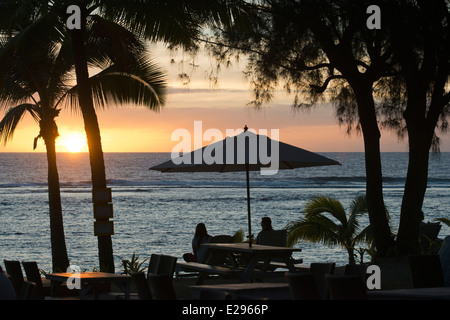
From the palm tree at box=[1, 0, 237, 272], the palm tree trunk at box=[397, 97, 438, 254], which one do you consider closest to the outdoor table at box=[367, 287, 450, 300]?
the palm tree at box=[1, 0, 237, 272]

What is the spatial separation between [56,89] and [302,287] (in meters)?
13.6

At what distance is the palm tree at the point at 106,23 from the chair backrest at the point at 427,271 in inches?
263

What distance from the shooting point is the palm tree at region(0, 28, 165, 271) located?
664 inches

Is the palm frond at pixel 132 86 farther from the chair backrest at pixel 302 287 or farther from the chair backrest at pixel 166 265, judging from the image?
the chair backrest at pixel 302 287

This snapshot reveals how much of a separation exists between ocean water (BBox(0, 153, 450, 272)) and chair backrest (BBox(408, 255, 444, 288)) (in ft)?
25.4

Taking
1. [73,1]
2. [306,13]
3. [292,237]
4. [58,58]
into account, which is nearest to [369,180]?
[292,237]

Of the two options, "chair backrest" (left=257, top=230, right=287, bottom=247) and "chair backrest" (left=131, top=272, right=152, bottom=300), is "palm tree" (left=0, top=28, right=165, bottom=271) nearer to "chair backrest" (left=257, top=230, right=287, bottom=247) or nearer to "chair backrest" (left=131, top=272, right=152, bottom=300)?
"chair backrest" (left=257, top=230, right=287, bottom=247)

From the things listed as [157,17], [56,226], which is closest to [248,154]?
[157,17]

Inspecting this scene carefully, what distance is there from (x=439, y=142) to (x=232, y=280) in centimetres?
669

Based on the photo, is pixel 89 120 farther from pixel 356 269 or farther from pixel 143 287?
pixel 143 287

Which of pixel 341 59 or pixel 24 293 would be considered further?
pixel 341 59
